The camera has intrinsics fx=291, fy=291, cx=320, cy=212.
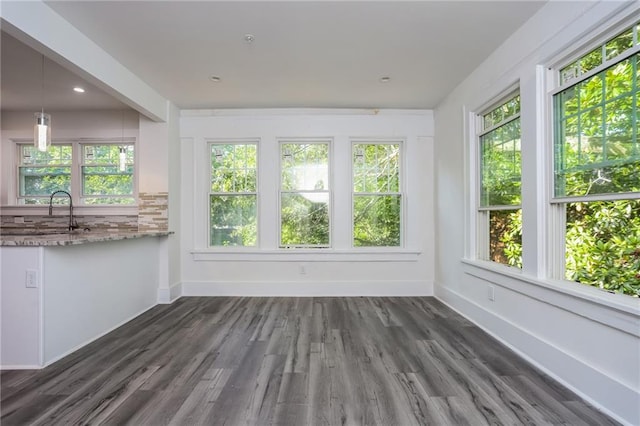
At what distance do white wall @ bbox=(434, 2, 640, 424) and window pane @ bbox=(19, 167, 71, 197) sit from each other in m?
5.47

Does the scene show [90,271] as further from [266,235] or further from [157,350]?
[266,235]

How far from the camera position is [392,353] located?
2.36 m

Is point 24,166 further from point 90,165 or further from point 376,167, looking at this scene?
point 376,167

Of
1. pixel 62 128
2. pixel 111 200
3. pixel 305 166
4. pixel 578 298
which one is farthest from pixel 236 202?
pixel 578 298

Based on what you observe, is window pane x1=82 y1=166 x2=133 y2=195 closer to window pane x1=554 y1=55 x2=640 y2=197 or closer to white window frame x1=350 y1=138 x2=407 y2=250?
white window frame x1=350 y1=138 x2=407 y2=250

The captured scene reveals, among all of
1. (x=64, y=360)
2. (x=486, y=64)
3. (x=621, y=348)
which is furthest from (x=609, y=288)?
(x=64, y=360)

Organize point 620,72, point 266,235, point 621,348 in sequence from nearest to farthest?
point 621,348 < point 620,72 < point 266,235

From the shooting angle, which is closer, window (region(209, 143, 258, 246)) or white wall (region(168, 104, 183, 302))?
white wall (region(168, 104, 183, 302))

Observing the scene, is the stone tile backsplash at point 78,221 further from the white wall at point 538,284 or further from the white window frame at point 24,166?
the white wall at point 538,284

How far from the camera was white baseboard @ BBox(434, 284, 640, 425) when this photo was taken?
5.13 feet

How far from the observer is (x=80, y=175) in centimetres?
430

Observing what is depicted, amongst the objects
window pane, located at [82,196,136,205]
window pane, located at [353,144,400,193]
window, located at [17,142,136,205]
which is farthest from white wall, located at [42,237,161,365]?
window pane, located at [353,144,400,193]

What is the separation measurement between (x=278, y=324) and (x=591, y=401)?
94.8 inches

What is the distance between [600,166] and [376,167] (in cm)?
256
